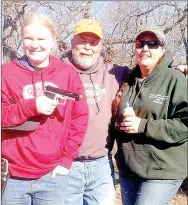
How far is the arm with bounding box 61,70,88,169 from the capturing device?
0.98 m

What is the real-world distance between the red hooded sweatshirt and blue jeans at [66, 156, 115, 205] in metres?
0.14

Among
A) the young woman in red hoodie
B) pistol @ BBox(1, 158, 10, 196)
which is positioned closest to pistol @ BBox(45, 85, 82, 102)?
the young woman in red hoodie

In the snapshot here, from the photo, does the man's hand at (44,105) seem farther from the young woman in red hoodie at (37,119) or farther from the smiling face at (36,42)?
the smiling face at (36,42)

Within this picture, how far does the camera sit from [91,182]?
1128mm

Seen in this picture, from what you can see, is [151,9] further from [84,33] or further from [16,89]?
[16,89]

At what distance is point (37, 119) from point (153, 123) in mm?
310

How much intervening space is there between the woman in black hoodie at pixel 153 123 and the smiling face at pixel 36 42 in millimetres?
252

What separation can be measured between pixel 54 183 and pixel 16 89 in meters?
0.27

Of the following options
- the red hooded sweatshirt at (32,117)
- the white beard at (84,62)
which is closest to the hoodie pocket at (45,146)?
the red hooded sweatshirt at (32,117)

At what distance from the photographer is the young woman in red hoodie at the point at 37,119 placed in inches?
36.4

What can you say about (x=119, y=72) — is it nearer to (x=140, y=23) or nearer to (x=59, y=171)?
(x=140, y=23)

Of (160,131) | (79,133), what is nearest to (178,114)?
(160,131)

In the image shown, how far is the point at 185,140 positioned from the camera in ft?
Result: 3.33

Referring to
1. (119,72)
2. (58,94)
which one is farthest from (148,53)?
(58,94)
